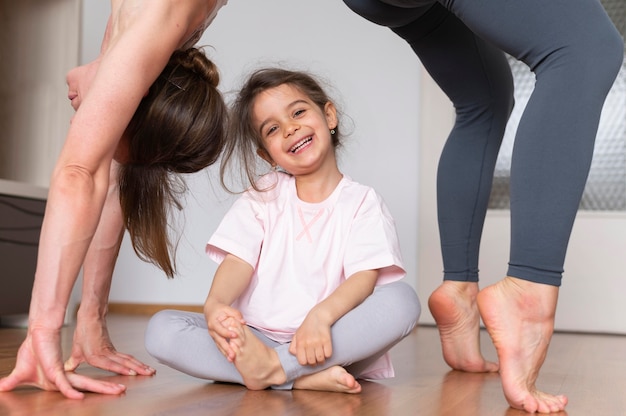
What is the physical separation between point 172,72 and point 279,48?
178 centimetres

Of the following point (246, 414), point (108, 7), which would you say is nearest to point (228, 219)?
point (246, 414)

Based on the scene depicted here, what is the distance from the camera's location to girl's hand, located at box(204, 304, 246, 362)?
41.4 inches

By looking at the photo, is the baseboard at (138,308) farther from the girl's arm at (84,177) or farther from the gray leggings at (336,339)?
the girl's arm at (84,177)

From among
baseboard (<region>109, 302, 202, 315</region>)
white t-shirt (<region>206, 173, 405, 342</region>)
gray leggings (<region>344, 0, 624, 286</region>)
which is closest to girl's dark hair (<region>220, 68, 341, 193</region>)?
white t-shirt (<region>206, 173, 405, 342</region>)

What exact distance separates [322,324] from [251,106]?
46cm

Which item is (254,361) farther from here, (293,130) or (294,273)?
(293,130)

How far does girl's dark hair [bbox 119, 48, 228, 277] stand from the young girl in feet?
0.37

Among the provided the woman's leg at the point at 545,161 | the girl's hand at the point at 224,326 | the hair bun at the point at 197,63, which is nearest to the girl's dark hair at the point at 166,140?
the hair bun at the point at 197,63

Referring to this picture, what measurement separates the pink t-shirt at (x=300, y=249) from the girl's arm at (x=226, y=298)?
0.02 m

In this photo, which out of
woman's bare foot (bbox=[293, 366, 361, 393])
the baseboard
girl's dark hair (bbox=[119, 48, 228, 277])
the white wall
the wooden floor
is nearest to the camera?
the wooden floor

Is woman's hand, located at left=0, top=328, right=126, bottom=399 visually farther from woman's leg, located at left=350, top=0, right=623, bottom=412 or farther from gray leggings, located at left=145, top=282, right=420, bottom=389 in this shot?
woman's leg, located at left=350, top=0, right=623, bottom=412

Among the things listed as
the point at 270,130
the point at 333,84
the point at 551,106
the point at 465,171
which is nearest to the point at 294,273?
the point at 270,130

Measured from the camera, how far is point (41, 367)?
96 centimetres

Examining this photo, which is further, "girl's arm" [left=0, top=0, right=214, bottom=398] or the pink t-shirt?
the pink t-shirt
